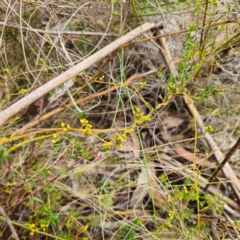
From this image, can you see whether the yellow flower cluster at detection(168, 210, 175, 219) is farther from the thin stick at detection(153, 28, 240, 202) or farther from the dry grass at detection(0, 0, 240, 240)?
the thin stick at detection(153, 28, 240, 202)

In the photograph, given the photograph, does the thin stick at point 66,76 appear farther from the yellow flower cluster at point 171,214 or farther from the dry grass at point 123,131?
the yellow flower cluster at point 171,214

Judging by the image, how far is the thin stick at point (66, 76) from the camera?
996 mm

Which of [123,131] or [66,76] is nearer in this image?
[66,76]

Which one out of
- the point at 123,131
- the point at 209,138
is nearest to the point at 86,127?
the point at 123,131

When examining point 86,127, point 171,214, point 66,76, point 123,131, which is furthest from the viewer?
point 123,131

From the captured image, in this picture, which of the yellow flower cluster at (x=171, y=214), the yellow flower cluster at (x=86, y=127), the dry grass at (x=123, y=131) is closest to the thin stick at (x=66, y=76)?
the dry grass at (x=123, y=131)

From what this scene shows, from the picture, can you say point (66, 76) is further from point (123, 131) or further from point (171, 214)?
point (171, 214)

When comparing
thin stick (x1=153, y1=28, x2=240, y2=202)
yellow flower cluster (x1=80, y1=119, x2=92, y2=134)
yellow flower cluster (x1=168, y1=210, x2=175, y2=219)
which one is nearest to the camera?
yellow flower cluster (x1=80, y1=119, x2=92, y2=134)

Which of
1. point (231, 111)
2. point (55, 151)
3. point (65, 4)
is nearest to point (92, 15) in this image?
point (65, 4)

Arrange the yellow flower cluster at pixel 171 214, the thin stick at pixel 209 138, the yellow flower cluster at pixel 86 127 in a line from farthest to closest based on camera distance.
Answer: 1. the thin stick at pixel 209 138
2. the yellow flower cluster at pixel 171 214
3. the yellow flower cluster at pixel 86 127

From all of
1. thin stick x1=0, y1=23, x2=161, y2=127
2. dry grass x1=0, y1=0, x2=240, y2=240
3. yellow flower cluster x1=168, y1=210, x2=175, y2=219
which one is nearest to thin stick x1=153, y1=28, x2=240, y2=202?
dry grass x1=0, y1=0, x2=240, y2=240

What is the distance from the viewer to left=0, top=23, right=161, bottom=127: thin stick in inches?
39.2

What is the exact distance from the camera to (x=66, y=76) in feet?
3.72

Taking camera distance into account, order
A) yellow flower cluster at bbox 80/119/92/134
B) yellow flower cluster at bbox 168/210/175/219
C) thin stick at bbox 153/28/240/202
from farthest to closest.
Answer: thin stick at bbox 153/28/240/202
yellow flower cluster at bbox 168/210/175/219
yellow flower cluster at bbox 80/119/92/134
